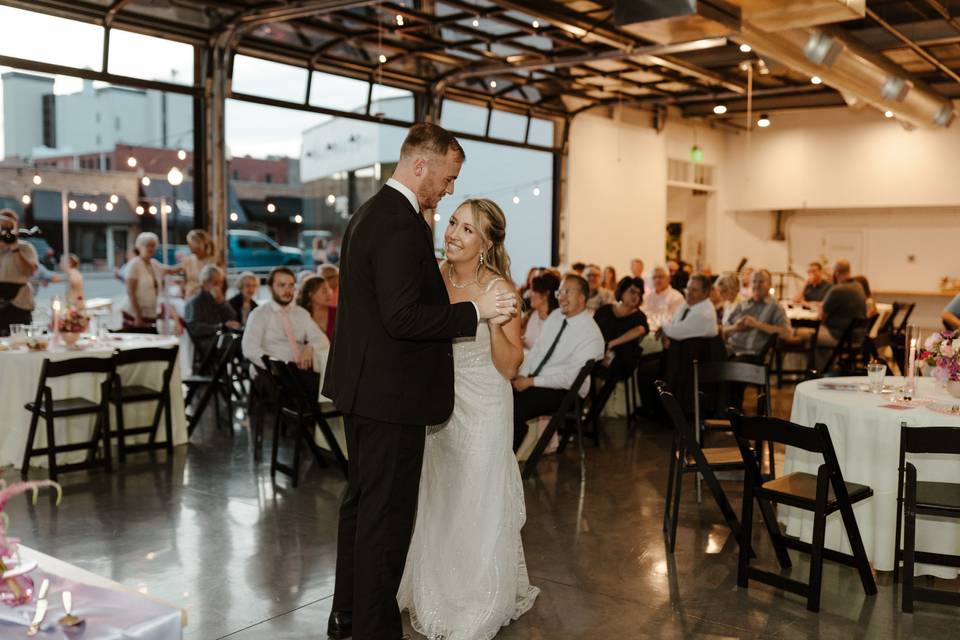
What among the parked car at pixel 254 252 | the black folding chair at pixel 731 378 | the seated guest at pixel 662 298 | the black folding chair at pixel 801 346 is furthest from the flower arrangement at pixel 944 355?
the parked car at pixel 254 252

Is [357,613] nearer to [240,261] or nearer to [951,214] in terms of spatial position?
[240,261]

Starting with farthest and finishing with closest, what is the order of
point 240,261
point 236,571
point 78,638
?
point 240,261, point 236,571, point 78,638

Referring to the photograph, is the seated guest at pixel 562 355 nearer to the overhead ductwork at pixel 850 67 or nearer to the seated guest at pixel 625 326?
Result: the seated guest at pixel 625 326

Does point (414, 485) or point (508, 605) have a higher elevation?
point (414, 485)

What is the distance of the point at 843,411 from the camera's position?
434 centimetres

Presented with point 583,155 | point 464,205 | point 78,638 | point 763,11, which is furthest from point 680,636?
point 583,155

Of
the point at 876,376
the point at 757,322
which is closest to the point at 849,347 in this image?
the point at 757,322

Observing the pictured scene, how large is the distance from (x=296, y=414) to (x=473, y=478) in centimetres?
274

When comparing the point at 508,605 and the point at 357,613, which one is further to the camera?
the point at 508,605

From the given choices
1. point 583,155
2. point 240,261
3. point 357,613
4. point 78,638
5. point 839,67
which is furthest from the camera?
point 583,155

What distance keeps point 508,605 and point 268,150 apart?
822cm

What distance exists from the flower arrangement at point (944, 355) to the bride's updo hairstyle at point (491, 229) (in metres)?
2.31

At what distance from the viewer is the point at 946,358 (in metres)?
4.42

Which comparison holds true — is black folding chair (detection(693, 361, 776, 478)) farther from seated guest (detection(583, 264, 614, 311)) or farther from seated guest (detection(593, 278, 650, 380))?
seated guest (detection(583, 264, 614, 311))
